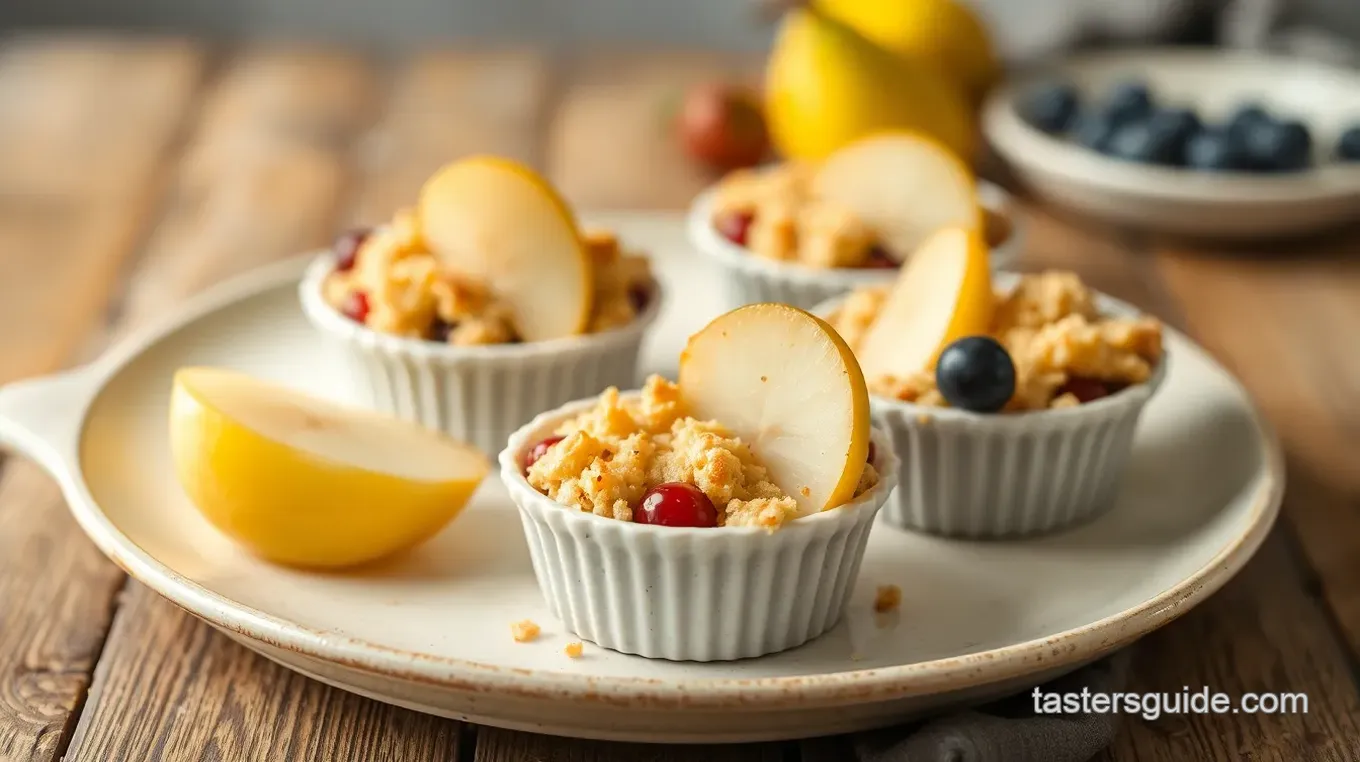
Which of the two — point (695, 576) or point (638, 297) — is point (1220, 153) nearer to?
point (638, 297)

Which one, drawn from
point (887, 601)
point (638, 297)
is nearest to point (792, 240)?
point (638, 297)

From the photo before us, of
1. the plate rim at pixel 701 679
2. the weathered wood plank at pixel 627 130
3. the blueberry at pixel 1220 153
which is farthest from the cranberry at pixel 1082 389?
the weathered wood plank at pixel 627 130

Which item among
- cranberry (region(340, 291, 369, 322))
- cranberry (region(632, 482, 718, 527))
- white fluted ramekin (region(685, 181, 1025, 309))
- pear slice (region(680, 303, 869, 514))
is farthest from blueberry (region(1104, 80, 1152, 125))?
cranberry (region(632, 482, 718, 527))

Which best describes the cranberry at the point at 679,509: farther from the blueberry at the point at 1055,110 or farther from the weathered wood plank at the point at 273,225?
the blueberry at the point at 1055,110

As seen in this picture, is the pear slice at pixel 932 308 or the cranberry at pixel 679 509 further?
the pear slice at pixel 932 308

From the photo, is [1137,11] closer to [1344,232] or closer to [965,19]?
[965,19]

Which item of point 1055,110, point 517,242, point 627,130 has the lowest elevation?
point 627,130
